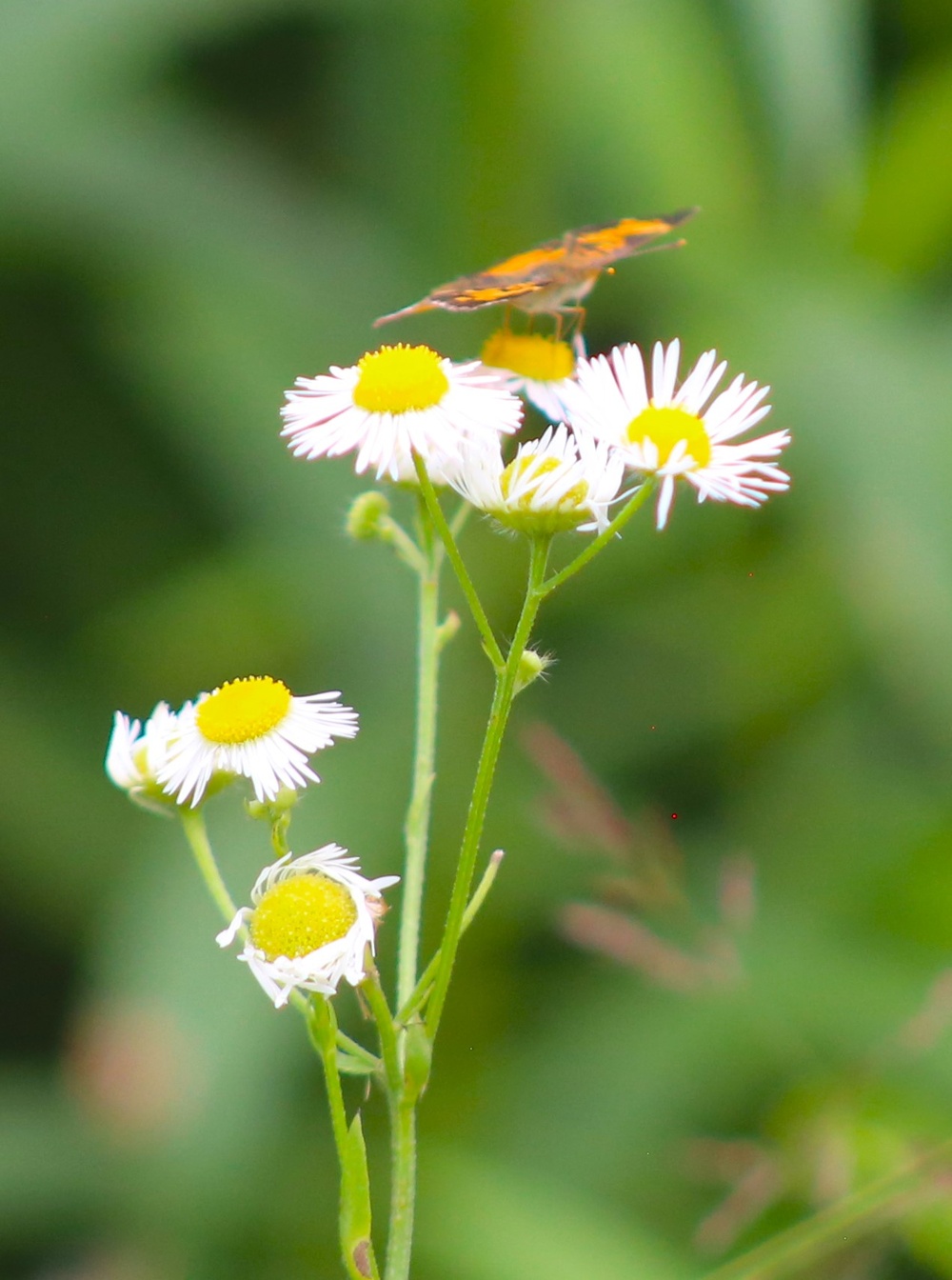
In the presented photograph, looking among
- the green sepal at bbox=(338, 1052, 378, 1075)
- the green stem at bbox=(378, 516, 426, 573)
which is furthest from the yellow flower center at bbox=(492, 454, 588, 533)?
the green sepal at bbox=(338, 1052, 378, 1075)

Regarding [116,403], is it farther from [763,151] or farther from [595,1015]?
[595,1015]

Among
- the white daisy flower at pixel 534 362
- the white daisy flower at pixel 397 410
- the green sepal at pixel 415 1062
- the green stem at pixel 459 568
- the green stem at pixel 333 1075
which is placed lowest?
the green stem at pixel 333 1075

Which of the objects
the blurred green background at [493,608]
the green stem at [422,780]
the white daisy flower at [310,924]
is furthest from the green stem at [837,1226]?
the white daisy flower at [310,924]

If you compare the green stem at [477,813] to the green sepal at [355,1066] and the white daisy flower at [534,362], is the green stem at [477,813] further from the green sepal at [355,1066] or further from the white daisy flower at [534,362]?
the white daisy flower at [534,362]

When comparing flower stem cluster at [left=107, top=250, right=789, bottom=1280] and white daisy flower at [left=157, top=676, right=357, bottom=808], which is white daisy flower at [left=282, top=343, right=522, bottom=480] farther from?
white daisy flower at [left=157, top=676, right=357, bottom=808]

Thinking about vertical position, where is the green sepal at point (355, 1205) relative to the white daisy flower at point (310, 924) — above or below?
below

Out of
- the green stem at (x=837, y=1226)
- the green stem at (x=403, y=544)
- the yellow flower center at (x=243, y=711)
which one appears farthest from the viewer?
the green stem at (x=837, y=1226)
